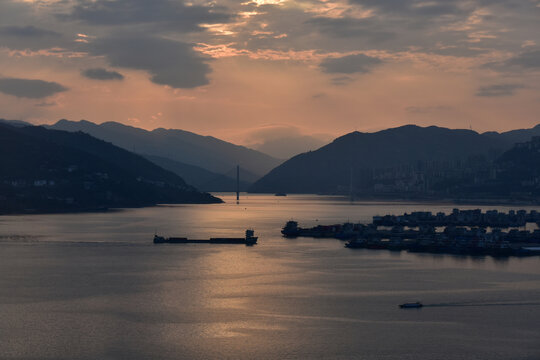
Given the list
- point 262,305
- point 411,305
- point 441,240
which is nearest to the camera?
point 411,305

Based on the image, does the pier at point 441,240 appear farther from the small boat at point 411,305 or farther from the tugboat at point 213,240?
the small boat at point 411,305

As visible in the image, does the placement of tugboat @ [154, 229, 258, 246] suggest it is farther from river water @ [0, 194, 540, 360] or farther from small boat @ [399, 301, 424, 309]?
small boat @ [399, 301, 424, 309]

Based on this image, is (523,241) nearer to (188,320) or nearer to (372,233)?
(372,233)

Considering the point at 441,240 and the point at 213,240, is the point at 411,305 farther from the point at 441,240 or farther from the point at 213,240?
the point at 213,240

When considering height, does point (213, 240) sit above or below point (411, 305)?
above

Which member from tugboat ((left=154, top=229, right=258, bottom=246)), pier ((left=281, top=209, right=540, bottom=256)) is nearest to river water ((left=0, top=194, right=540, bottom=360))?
pier ((left=281, top=209, right=540, bottom=256))

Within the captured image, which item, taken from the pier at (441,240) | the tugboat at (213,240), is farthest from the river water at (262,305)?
the tugboat at (213,240)

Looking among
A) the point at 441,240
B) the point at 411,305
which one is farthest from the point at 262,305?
the point at 441,240

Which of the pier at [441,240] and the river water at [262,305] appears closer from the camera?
the river water at [262,305]

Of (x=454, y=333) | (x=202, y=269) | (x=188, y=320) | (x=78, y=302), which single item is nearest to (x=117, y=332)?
(x=188, y=320)
